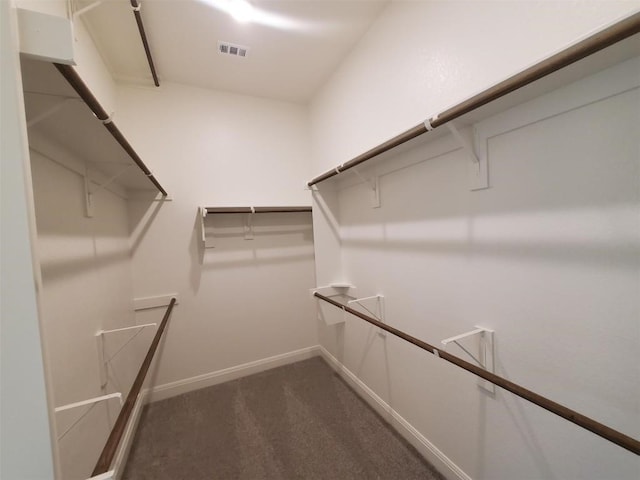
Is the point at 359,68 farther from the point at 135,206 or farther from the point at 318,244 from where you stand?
the point at 135,206

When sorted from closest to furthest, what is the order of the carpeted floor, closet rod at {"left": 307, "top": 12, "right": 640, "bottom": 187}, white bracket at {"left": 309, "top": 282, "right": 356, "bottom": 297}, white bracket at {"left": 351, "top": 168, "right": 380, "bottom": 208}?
closet rod at {"left": 307, "top": 12, "right": 640, "bottom": 187}
the carpeted floor
white bracket at {"left": 351, "top": 168, "right": 380, "bottom": 208}
white bracket at {"left": 309, "top": 282, "right": 356, "bottom": 297}

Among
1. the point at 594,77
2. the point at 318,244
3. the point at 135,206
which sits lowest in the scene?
the point at 318,244

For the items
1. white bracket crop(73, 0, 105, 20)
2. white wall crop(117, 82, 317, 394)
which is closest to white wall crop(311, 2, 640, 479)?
white wall crop(117, 82, 317, 394)

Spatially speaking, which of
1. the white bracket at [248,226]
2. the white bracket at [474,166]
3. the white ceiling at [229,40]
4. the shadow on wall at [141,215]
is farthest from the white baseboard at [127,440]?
the white ceiling at [229,40]

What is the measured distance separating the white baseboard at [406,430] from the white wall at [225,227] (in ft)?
2.40

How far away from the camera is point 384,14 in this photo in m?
1.63

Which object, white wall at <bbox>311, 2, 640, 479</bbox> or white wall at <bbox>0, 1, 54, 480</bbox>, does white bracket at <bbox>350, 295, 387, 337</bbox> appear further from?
white wall at <bbox>0, 1, 54, 480</bbox>

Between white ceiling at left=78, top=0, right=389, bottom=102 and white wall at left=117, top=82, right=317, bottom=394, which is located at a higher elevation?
white ceiling at left=78, top=0, right=389, bottom=102

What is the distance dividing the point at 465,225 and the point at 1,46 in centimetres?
158

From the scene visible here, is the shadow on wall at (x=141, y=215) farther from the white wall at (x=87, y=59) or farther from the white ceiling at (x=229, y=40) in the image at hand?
the white ceiling at (x=229, y=40)

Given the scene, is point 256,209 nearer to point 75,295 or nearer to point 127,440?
point 75,295

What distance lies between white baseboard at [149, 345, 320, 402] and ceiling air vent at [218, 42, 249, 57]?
2.81 meters

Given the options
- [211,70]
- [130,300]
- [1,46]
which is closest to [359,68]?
[211,70]

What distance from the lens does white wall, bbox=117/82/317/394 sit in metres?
2.21
